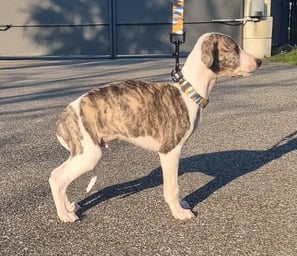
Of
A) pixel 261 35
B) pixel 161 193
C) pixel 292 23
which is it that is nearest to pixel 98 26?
pixel 261 35

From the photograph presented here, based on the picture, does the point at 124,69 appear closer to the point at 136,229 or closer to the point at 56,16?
the point at 56,16

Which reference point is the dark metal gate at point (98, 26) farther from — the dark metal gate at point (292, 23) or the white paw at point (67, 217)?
the white paw at point (67, 217)

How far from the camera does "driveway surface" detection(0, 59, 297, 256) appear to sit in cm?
326

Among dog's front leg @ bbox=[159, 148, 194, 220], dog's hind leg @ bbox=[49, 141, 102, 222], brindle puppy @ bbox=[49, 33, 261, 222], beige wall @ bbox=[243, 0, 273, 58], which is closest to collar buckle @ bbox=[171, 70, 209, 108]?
brindle puppy @ bbox=[49, 33, 261, 222]

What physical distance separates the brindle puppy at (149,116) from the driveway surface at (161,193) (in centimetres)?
25

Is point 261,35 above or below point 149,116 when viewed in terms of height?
below

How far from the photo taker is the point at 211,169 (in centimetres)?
478

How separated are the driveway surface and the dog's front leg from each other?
71 mm

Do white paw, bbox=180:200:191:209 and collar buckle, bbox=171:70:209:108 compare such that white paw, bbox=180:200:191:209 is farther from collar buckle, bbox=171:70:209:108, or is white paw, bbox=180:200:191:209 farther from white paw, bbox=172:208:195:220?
collar buckle, bbox=171:70:209:108

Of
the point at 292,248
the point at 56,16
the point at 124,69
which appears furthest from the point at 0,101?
the point at 56,16

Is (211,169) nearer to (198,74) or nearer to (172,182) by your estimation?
(172,182)

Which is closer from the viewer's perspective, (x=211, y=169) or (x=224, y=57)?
(x=224, y=57)

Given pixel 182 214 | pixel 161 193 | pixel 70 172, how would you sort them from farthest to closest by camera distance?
pixel 161 193, pixel 182 214, pixel 70 172

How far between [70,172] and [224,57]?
138cm
